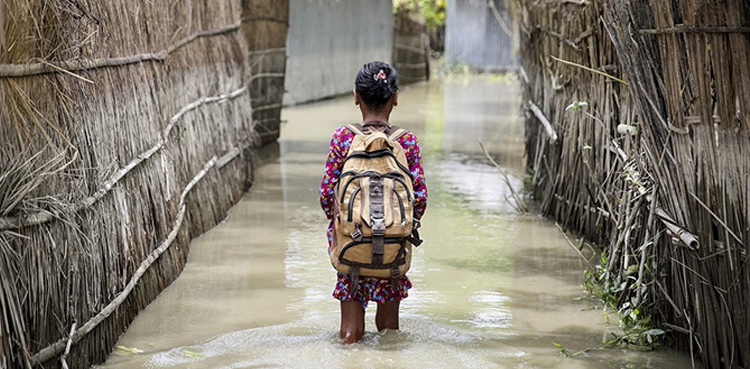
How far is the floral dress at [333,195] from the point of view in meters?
4.21

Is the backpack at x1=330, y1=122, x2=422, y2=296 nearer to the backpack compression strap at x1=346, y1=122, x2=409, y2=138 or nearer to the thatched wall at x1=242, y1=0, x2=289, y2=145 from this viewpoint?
the backpack compression strap at x1=346, y1=122, x2=409, y2=138

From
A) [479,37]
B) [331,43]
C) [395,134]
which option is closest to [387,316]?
[395,134]

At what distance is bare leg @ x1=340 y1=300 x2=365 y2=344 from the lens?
14.1ft

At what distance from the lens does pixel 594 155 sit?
20.8 feet

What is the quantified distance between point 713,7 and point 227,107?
4832 mm

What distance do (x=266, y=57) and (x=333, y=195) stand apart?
6.89 metres

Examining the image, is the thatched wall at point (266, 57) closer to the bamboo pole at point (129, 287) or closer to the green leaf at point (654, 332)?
the bamboo pole at point (129, 287)

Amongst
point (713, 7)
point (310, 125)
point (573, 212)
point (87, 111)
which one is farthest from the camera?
point (310, 125)

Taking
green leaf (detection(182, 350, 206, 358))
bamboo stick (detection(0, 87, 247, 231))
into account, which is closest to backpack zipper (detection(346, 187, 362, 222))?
green leaf (detection(182, 350, 206, 358))

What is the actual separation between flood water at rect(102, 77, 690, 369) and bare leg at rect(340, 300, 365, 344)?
0.05m

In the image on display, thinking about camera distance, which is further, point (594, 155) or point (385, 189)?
point (594, 155)

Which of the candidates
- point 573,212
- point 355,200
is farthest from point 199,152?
point 355,200

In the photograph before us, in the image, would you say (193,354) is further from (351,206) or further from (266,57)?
(266,57)

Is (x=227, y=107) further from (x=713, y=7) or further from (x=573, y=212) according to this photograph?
(x=713, y=7)
